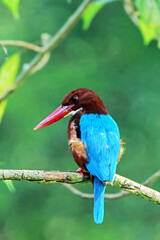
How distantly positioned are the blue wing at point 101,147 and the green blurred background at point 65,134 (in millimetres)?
3506

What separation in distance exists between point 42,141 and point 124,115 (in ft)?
3.40

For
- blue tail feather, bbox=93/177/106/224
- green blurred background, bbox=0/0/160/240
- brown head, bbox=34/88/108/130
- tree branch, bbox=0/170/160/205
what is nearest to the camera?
tree branch, bbox=0/170/160/205

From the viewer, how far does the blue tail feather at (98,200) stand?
6.21 ft

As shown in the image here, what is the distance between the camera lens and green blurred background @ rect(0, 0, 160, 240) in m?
5.74

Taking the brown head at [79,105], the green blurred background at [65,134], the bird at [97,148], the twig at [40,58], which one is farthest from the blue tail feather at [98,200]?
the green blurred background at [65,134]

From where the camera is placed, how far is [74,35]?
21.8ft

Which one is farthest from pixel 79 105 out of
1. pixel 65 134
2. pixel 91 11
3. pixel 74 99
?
pixel 65 134

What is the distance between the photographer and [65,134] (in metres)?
5.86

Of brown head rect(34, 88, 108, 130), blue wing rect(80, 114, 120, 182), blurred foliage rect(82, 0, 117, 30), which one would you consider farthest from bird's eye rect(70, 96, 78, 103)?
blurred foliage rect(82, 0, 117, 30)

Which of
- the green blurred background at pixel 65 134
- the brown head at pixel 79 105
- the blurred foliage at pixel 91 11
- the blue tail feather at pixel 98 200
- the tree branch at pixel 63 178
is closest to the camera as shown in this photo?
the tree branch at pixel 63 178

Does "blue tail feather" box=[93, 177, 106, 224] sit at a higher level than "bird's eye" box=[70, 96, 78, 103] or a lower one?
lower

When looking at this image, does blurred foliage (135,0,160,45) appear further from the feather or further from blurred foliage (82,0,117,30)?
the feather

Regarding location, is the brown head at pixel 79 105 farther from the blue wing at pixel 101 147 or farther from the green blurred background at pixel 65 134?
the green blurred background at pixel 65 134

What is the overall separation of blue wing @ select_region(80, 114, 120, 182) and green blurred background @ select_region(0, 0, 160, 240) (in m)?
3.51
